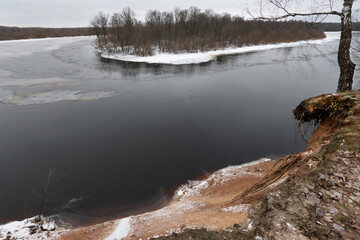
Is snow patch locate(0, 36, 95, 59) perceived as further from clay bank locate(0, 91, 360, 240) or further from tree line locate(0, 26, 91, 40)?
clay bank locate(0, 91, 360, 240)

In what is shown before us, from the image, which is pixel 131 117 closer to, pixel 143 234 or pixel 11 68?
pixel 143 234

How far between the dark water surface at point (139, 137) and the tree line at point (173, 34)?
27436 millimetres

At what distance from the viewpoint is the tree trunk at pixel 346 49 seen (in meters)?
5.19

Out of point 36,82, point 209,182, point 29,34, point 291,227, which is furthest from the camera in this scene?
point 29,34

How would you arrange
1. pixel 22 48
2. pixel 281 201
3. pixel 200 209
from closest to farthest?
pixel 281 201 → pixel 200 209 → pixel 22 48

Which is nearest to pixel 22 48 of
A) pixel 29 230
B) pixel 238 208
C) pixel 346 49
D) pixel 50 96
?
pixel 50 96

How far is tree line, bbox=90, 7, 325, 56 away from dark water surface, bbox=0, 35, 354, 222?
27436mm

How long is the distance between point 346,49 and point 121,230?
26.5ft

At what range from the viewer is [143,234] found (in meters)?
5.27

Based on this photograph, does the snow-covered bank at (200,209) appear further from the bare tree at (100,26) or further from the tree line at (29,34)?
the tree line at (29,34)

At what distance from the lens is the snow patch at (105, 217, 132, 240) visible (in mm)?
5565

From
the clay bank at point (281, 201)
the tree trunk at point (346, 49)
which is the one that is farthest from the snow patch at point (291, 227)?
the tree trunk at point (346, 49)

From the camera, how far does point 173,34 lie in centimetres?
5331

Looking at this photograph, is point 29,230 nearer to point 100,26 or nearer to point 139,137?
point 139,137
